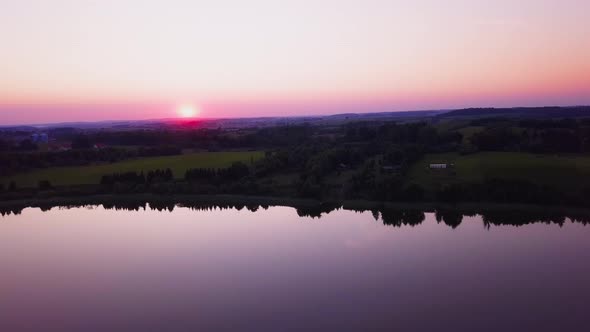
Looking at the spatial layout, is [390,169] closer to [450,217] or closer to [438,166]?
[438,166]

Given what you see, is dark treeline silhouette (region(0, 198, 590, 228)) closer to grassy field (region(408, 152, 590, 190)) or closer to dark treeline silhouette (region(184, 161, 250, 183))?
dark treeline silhouette (region(184, 161, 250, 183))

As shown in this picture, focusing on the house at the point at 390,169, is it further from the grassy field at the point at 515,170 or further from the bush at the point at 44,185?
the bush at the point at 44,185

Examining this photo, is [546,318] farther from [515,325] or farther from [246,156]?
[246,156]

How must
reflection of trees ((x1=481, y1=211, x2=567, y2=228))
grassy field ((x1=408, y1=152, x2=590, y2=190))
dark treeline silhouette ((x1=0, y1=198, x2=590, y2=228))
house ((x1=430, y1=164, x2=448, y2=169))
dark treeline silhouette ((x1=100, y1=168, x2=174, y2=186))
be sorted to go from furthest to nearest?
dark treeline silhouette ((x1=100, y1=168, x2=174, y2=186)), house ((x1=430, y1=164, x2=448, y2=169)), grassy field ((x1=408, y1=152, x2=590, y2=190)), dark treeline silhouette ((x1=0, y1=198, x2=590, y2=228)), reflection of trees ((x1=481, y1=211, x2=567, y2=228))

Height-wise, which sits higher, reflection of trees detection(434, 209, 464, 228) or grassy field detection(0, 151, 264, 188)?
grassy field detection(0, 151, 264, 188)

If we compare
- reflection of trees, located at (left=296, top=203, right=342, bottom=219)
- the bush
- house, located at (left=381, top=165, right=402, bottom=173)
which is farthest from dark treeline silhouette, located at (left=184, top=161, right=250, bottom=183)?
house, located at (left=381, top=165, right=402, bottom=173)

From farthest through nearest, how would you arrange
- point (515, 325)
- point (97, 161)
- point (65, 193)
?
point (97, 161), point (65, 193), point (515, 325)

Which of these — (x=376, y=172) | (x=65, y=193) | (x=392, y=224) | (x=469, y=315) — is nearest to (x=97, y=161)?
(x=65, y=193)
